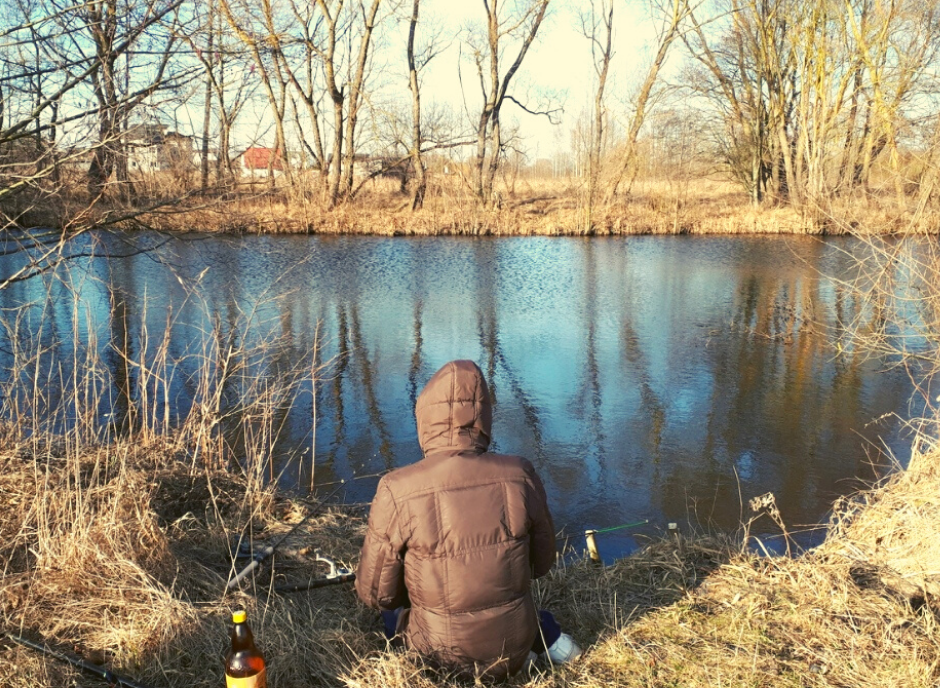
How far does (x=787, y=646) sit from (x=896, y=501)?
76.7 inches

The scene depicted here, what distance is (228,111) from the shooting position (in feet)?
16.4

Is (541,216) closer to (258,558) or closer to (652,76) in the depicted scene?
(652,76)

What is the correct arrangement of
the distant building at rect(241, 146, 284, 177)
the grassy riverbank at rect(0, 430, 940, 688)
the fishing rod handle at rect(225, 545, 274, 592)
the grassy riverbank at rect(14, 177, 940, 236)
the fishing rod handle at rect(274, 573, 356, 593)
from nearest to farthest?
the grassy riverbank at rect(0, 430, 940, 688), the fishing rod handle at rect(225, 545, 274, 592), the fishing rod handle at rect(274, 573, 356, 593), the distant building at rect(241, 146, 284, 177), the grassy riverbank at rect(14, 177, 940, 236)

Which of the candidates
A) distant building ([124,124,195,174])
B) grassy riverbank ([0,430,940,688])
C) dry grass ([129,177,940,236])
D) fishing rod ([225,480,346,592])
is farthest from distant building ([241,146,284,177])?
dry grass ([129,177,940,236])

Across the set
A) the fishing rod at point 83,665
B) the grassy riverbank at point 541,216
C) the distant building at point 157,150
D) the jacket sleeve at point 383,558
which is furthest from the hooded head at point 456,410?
the grassy riverbank at point 541,216

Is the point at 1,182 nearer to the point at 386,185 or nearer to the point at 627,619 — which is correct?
the point at 627,619

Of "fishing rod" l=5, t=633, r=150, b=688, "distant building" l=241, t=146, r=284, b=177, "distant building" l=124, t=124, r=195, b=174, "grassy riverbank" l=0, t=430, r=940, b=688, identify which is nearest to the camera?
"fishing rod" l=5, t=633, r=150, b=688

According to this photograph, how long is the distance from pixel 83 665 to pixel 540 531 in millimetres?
1615

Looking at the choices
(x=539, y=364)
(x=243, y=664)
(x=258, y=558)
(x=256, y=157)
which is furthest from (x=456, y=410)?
(x=539, y=364)

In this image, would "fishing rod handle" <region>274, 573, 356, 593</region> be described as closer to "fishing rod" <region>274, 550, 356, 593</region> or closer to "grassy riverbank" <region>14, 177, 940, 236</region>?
"fishing rod" <region>274, 550, 356, 593</region>

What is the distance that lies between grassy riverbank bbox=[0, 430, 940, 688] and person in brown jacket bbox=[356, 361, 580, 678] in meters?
0.20

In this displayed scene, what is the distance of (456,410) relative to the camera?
2369 mm

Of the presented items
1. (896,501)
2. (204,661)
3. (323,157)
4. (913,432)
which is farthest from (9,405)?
(323,157)

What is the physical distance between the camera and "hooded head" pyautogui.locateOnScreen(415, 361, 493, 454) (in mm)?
2357
